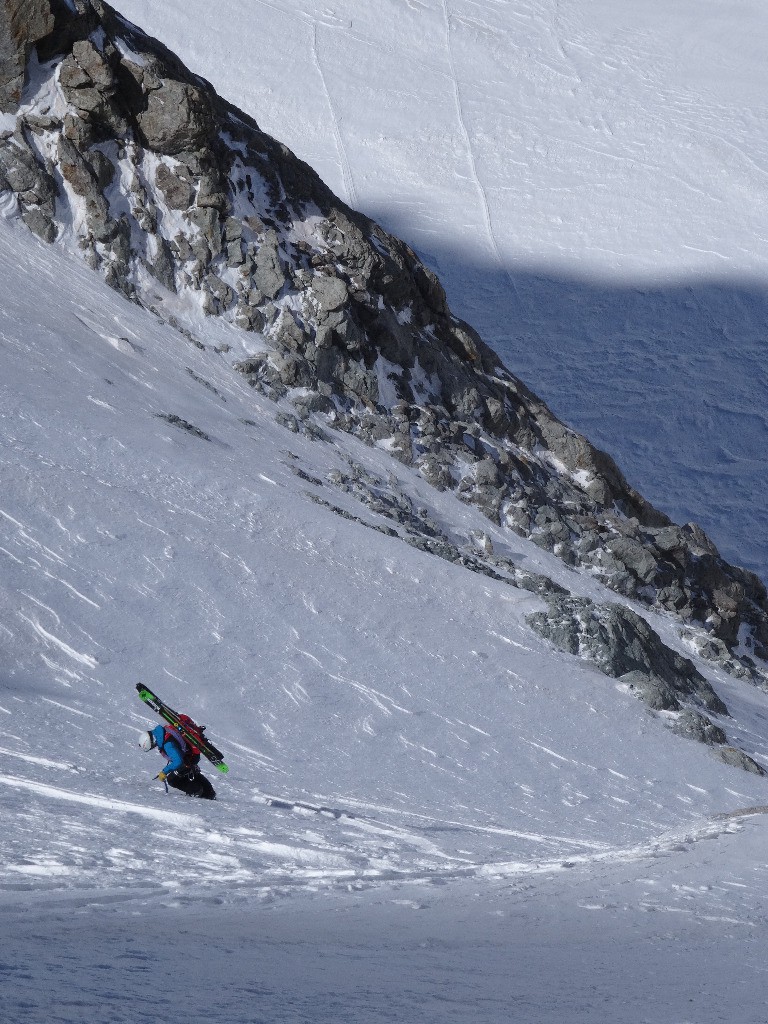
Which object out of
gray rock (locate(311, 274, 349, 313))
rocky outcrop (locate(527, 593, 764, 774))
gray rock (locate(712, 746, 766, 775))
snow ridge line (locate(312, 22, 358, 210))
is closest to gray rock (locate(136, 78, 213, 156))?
gray rock (locate(311, 274, 349, 313))

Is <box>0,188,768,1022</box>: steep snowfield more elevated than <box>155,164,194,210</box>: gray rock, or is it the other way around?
<box>155,164,194,210</box>: gray rock

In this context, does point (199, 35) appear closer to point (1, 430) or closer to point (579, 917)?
point (1, 430)

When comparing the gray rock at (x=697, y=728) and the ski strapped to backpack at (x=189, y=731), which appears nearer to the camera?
the ski strapped to backpack at (x=189, y=731)

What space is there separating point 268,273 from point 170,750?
1360 cm

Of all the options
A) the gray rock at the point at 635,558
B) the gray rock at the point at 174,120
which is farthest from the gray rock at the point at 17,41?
the gray rock at the point at 635,558

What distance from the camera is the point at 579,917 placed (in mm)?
5359

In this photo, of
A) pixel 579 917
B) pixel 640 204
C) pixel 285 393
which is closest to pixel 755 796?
pixel 579 917

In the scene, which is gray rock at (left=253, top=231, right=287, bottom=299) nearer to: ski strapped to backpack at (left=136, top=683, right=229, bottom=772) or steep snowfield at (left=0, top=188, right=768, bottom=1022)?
steep snowfield at (left=0, top=188, right=768, bottom=1022)

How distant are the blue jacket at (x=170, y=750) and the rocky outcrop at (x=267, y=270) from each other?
38.0 feet

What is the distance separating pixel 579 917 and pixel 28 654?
5.49m

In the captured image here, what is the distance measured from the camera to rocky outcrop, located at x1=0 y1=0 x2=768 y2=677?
1880cm

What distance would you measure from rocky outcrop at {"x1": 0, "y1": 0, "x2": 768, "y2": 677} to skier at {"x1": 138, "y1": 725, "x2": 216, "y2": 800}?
37.7 feet

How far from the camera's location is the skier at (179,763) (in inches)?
268

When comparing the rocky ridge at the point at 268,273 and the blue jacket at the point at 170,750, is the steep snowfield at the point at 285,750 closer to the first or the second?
the blue jacket at the point at 170,750
